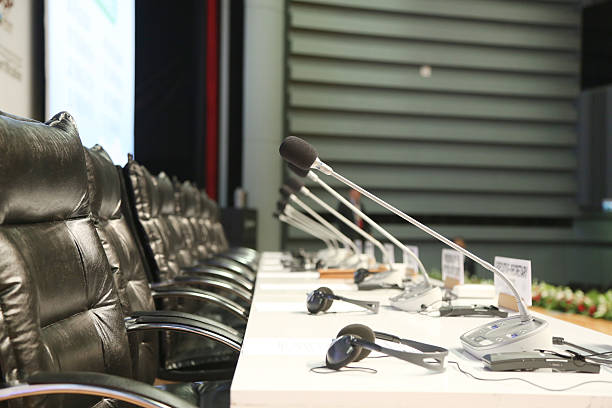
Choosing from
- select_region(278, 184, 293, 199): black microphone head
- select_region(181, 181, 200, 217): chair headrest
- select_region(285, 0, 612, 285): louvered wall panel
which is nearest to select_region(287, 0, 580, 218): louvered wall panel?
select_region(285, 0, 612, 285): louvered wall panel

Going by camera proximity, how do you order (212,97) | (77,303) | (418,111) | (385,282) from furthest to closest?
1. (418,111)
2. (212,97)
3. (385,282)
4. (77,303)

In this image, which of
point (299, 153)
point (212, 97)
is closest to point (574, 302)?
point (299, 153)

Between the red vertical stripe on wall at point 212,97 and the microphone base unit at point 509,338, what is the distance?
584 cm

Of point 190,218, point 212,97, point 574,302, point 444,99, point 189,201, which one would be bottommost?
point 574,302

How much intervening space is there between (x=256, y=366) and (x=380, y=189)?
7.07m

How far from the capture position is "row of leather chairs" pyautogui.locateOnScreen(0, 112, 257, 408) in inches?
36.3

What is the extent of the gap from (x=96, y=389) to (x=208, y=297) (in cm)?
109

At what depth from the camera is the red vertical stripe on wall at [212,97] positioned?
6523 mm

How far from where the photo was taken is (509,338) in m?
1.04

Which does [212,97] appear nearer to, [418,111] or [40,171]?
[418,111]

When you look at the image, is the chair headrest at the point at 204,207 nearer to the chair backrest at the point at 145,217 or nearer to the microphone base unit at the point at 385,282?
the chair backrest at the point at 145,217

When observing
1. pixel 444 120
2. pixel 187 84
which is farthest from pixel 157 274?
pixel 444 120

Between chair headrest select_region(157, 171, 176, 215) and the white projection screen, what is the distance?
382 mm

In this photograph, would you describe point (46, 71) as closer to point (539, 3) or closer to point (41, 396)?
point (41, 396)
